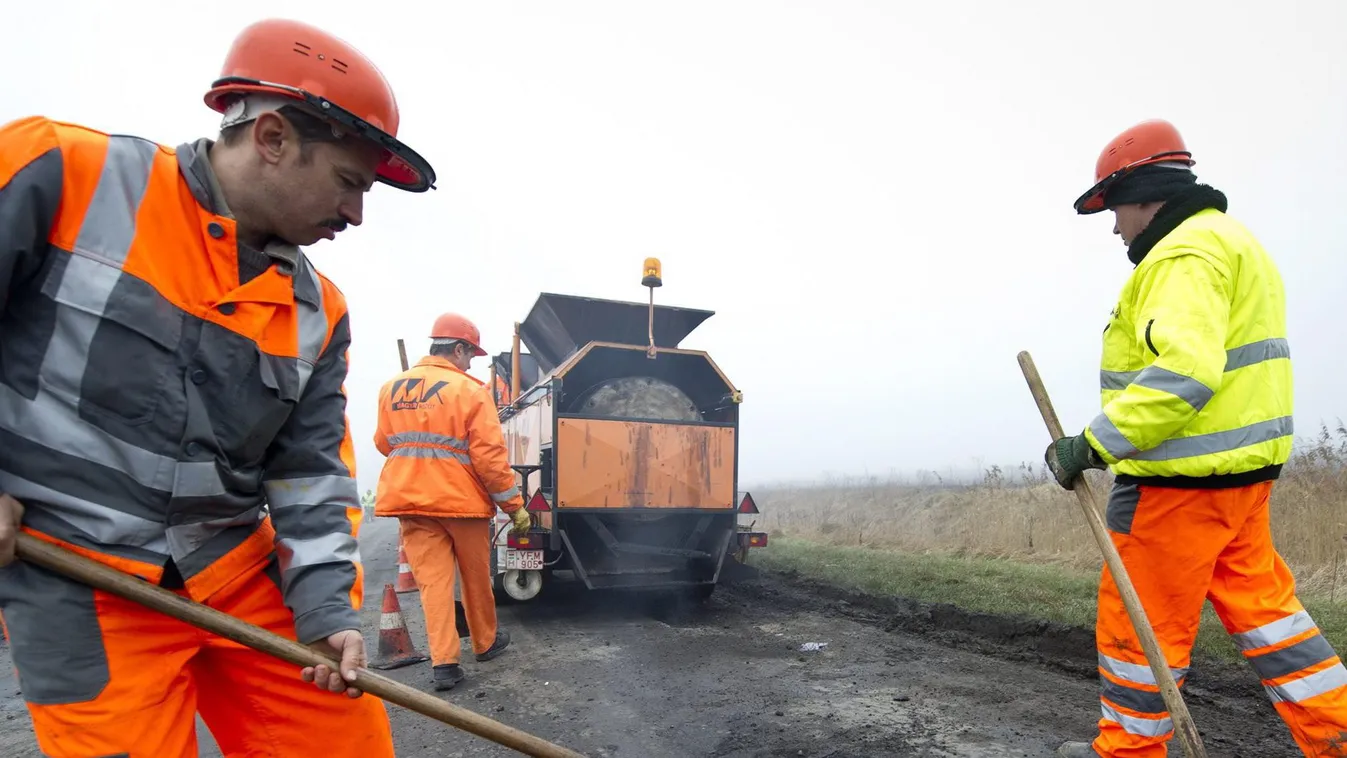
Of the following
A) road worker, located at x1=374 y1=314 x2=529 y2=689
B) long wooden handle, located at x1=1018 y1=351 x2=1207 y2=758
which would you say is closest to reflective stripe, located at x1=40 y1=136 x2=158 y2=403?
long wooden handle, located at x1=1018 y1=351 x2=1207 y2=758

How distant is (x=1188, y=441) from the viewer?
7.66ft

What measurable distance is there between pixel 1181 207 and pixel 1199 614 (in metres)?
1.37

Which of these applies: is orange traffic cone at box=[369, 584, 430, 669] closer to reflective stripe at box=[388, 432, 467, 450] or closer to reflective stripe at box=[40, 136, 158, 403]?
reflective stripe at box=[388, 432, 467, 450]

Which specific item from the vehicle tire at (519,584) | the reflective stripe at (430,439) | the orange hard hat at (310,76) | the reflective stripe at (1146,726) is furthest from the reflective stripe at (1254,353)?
the vehicle tire at (519,584)

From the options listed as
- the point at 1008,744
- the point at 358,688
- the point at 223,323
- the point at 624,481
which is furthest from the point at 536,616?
the point at 223,323

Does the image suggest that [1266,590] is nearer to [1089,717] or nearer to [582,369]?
[1089,717]

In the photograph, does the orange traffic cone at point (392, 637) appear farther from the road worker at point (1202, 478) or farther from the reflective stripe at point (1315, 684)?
the reflective stripe at point (1315, 684)

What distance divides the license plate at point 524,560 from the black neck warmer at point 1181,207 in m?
4.46

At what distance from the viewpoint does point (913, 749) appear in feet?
9.91

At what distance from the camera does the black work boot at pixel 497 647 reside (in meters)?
4.64

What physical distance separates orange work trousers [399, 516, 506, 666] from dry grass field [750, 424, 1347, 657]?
139 inches

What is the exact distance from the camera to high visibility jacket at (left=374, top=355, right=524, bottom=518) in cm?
432

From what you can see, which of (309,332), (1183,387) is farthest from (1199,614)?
(309,332)

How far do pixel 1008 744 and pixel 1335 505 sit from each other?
195 inches
